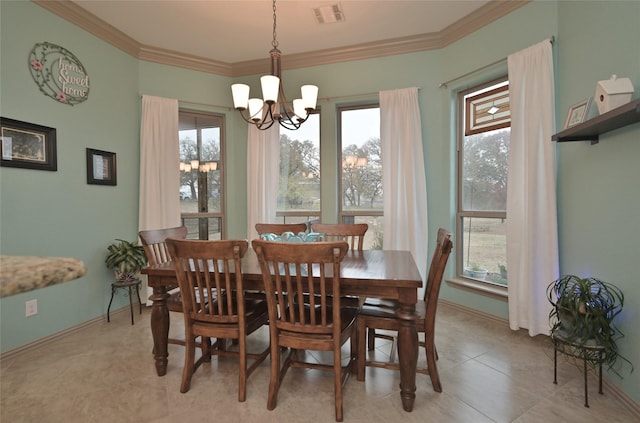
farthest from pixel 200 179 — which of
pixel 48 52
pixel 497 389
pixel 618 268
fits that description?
pixel 618 268

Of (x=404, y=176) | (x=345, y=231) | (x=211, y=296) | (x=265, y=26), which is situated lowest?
(x=211, y=296)

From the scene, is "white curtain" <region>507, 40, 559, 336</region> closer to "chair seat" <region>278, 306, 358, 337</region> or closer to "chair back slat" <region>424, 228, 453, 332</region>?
"chair back slat" <region>424, 228, 453, 332</region>

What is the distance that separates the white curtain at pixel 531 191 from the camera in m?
2.50

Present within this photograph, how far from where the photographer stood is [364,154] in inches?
154

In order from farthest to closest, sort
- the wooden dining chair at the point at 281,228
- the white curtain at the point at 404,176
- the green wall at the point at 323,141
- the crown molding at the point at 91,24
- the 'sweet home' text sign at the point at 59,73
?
the white curtain at the point at 404,176 → the wooden dining chair at the point at 281,228 → the crown molding at the point at 91,24 → the 'sweet home' text sign at the point at 59,73 → the green wall at the point at 323,141

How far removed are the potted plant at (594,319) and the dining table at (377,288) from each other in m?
0.94

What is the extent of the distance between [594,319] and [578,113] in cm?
132

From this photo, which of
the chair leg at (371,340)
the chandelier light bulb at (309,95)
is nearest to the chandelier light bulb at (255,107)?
the chandelier light bulb at (309,95)

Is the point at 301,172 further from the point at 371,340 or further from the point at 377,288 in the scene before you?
the point at 377,288

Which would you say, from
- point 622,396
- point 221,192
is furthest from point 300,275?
point 221,192

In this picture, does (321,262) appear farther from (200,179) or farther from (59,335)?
(200,179)

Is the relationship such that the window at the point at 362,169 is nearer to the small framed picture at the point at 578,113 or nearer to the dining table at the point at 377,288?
the dining table at the point at 377,288

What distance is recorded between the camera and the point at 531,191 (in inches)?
102

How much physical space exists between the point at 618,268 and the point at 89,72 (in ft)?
14.9
